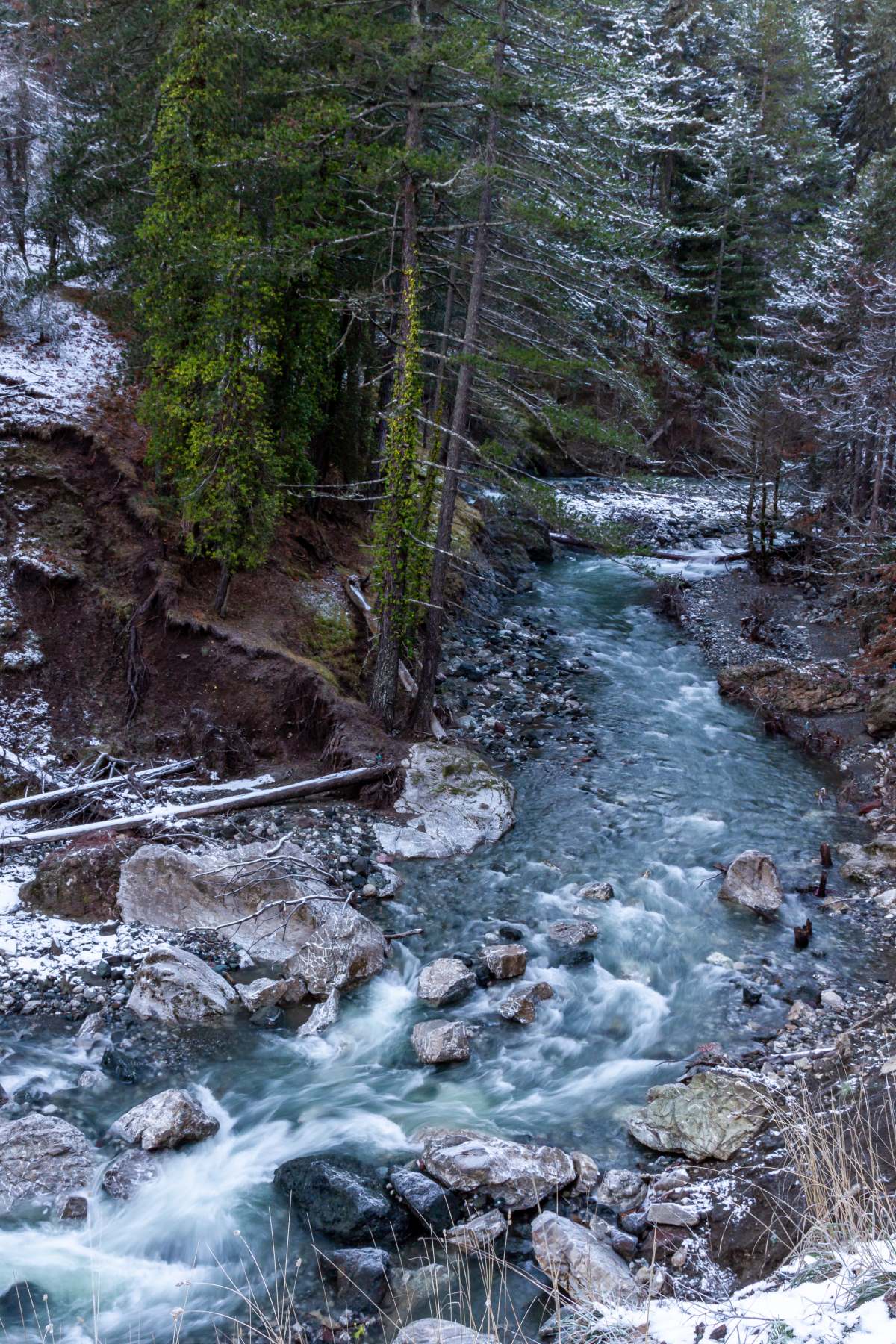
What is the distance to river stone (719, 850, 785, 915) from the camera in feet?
34.5

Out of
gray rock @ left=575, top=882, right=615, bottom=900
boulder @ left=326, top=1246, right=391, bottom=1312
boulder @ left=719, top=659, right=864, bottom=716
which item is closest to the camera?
boulder @ left=326, top=1246, right=391, bottom=1312

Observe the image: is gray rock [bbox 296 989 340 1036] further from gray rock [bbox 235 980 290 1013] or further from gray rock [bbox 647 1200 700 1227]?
gray rock [bbox 647 1200 700 1227]

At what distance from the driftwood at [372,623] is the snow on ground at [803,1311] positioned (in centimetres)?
915

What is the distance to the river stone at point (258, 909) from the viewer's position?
9.23 metres

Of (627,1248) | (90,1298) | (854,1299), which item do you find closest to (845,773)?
(627,1248)

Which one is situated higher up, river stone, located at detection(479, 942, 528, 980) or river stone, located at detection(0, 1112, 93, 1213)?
river stone, located at detection(479, 942, 528, 980)

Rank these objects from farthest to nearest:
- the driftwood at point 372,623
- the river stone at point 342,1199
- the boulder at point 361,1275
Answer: the driftwood at point 372,623
the river stone at point 342,1199
the boulder at point 361,1275

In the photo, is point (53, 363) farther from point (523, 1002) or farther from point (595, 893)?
point (523, 1002)

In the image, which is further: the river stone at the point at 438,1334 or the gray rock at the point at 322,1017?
the gray rock at the point at 322,1017

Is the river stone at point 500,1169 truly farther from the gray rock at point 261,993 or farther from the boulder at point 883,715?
the boulder at point 883,715

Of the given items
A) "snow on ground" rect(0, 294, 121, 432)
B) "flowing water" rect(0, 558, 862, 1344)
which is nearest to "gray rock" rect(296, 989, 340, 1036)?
"flowing water" rect(0, 558, 862, 1344)

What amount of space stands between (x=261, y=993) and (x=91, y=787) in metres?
3.74

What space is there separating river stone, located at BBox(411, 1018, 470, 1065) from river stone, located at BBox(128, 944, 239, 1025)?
178 centimetres

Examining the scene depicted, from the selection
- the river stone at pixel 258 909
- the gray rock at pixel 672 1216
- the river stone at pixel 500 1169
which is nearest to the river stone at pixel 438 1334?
the river stone at pixel 500 1169
